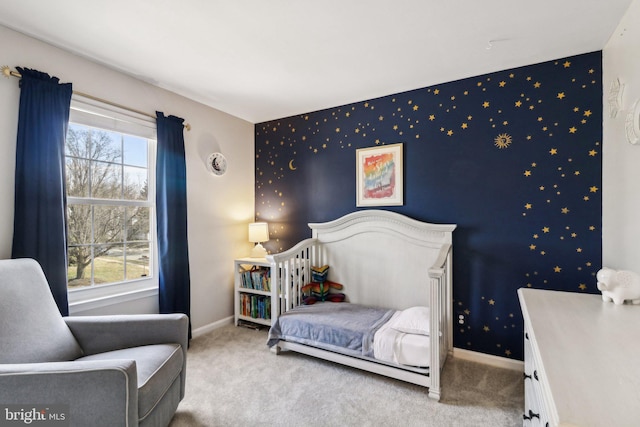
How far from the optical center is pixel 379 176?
A: 2.81m

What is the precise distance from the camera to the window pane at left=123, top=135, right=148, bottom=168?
2496 millimetres

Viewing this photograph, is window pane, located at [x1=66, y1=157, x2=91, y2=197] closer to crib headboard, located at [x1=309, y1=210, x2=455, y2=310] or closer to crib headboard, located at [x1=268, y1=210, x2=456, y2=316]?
crib headboard, located at [x1=268, y1=210, x2=456, y2=316]

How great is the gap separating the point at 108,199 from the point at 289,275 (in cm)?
158

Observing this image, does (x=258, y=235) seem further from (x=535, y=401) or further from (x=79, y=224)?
(x=535, y=401)

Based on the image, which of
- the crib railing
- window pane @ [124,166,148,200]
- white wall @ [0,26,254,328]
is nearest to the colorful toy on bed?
the crib railing

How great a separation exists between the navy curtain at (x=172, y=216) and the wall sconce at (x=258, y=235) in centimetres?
73

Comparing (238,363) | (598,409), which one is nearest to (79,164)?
(238,363)

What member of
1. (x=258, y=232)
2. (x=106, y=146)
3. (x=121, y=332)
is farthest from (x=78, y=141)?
(x=258, y=232)

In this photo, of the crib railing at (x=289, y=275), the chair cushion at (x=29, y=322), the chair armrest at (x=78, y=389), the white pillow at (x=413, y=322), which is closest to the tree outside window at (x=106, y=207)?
the chair cushion at (x=29, y=322)

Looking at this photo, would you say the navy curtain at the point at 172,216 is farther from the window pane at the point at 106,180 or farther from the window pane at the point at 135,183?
the window pane at the point at 106,180

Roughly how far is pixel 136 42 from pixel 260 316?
252 cm

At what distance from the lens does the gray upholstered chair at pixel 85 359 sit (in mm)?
1103

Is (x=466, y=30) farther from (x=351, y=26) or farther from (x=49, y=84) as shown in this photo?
(x=49, y=84)

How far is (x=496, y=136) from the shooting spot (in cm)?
232
